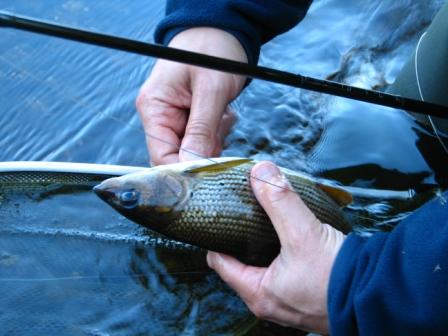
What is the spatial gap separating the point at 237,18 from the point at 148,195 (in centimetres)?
96

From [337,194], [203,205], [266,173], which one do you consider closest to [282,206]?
[266,173]

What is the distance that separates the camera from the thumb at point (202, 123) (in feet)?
6.25

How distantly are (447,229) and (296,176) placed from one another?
1.87 feet

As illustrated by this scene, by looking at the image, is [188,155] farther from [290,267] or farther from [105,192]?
[290,267]

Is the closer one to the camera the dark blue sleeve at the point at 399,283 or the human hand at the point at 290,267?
the dark blue sleeve at the point at 399,283

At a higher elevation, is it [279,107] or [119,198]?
[279,107]

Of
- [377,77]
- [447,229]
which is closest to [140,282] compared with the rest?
[447,229]

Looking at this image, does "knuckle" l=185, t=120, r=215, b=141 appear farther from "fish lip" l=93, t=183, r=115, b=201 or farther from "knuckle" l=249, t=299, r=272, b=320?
"knuckle" l=249, t=299, r=272, b=320

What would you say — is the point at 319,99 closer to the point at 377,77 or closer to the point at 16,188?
the point at 377,77

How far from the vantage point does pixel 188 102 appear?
2127mm

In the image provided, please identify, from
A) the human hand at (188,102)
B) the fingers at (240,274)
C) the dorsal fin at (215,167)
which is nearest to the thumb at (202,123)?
the human hand at (188,102)

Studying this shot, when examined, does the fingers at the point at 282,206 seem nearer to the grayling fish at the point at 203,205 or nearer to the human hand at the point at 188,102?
the grayling fish at the point at 203,205

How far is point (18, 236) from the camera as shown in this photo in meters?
2.00

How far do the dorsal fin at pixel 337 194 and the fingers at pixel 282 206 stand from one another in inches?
10.2
